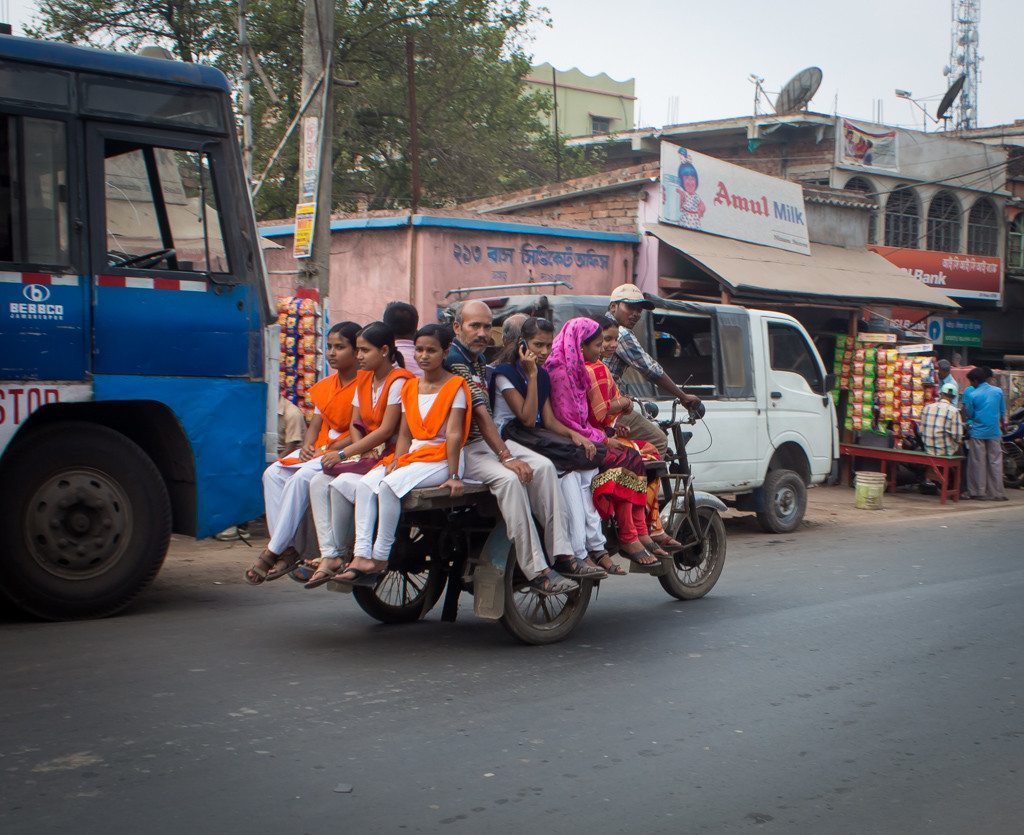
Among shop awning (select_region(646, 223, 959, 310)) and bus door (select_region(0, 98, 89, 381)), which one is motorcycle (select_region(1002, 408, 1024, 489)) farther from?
bus door (select_region(0, 98, 89, 381))

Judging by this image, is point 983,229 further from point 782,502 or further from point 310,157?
point 310,157

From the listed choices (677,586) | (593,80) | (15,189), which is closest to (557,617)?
(677,586)

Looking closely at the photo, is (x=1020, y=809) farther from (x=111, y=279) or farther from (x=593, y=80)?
(x=593, y=80)

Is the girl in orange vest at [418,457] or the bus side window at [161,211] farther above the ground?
the bus side window at [161,211]

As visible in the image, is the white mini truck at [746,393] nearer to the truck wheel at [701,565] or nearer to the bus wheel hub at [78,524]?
the truck wheel at [701,565]

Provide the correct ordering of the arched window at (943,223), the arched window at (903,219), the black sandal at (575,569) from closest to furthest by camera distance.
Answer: the black sandal at (575,569) → the arched window at (903,219) → the arched window at (943,223)

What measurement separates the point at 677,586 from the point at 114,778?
4120 mm

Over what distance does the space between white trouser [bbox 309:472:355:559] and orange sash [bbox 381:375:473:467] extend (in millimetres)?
331

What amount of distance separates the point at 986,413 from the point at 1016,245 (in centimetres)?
1470

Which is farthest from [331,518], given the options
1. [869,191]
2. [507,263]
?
[869,191]

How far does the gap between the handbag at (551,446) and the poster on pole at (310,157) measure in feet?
18.0

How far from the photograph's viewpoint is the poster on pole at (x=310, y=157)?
10.6 metres

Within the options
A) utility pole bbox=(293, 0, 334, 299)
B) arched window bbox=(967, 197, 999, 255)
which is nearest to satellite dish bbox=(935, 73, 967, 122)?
arched window bbox=(967, 197, 999, 255)

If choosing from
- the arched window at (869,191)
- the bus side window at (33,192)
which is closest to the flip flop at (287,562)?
the bus side window at (33,192)
